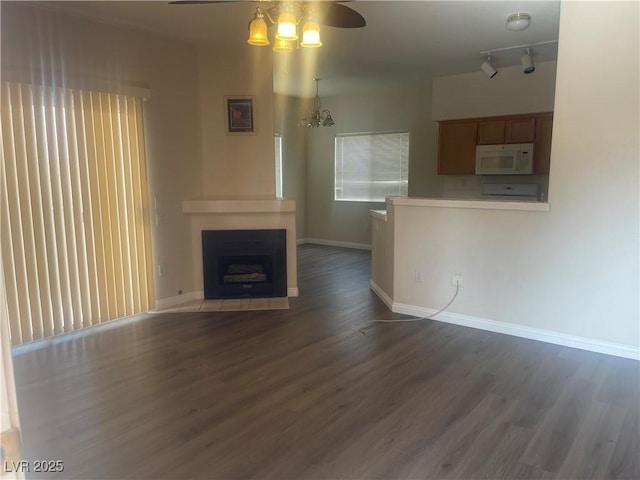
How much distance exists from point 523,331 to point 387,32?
301cm

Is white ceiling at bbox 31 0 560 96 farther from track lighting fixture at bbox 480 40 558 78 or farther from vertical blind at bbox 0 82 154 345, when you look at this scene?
vertical blind at bbox 0 82 154 345

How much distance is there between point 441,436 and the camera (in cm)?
237

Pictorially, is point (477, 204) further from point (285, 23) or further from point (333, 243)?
point (333, 243)

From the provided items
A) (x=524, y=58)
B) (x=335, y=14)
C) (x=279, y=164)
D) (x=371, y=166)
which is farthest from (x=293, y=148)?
(x=335, y=14)

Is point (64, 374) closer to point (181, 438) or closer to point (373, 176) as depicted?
point (181, 438)

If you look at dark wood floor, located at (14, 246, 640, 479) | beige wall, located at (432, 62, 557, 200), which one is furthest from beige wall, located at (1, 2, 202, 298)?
beige wall, located at (432, 62, 557, 200)

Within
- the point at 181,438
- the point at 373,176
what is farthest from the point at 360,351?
the point at 373,176

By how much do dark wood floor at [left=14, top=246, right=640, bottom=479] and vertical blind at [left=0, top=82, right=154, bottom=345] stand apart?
33 cm

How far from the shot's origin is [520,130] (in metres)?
5.73

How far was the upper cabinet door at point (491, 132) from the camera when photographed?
19.3ft

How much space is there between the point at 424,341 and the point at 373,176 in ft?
14.9

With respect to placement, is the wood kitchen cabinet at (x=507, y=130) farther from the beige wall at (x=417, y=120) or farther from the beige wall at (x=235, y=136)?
the beige wall at (x=235, y=136)

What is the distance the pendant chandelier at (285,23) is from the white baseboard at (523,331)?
2663mm

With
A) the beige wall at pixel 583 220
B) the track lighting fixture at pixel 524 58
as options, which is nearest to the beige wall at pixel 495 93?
the track lighting fixture at pixel 524 58
